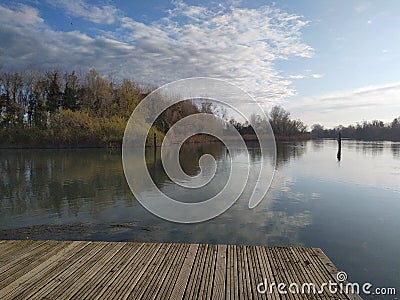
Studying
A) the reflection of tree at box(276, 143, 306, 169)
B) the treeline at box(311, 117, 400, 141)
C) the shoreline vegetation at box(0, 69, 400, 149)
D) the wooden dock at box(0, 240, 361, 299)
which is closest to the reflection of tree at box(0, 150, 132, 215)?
the wooden dock at box(0, 240, 361, 299)

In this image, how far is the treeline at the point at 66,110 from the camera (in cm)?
3244

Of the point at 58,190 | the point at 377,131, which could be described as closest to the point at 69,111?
the point at 58,190

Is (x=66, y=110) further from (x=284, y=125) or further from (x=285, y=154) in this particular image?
(x=284, y=125)

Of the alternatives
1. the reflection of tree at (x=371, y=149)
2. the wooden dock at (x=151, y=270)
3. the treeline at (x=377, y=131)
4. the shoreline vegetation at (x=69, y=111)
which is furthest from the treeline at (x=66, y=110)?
the treeline at (x=377, y=131)

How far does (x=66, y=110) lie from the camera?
33.5 metres

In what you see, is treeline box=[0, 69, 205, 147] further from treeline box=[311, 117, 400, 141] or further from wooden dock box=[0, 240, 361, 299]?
treeline box=[311, 117, 400, 141]

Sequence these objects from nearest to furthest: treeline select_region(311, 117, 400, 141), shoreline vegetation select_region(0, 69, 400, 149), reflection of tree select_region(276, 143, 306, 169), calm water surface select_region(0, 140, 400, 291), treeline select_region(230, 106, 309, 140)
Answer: calm water surface select_region(0, 140, 400, 291)
reflection of tree select_region(276, 143, 306, 169)
shoreline vegetation select_region(0, 69, 400, 149)
treeline select_region(230, 106, 309, 140)
treeline select_region(311, 117, 400, 141)

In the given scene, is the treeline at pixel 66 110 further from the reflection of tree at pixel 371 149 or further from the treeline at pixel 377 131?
the treeline at pixel 377 131

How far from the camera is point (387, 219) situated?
648 cm

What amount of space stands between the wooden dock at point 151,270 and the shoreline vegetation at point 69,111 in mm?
25698

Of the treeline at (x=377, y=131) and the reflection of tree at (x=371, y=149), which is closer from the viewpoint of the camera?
the reflection of tree at (x=371, y=149)

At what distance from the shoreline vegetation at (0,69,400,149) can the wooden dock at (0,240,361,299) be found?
25.7 metres

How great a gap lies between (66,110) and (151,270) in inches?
1336

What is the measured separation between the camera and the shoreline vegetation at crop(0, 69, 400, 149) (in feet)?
106
